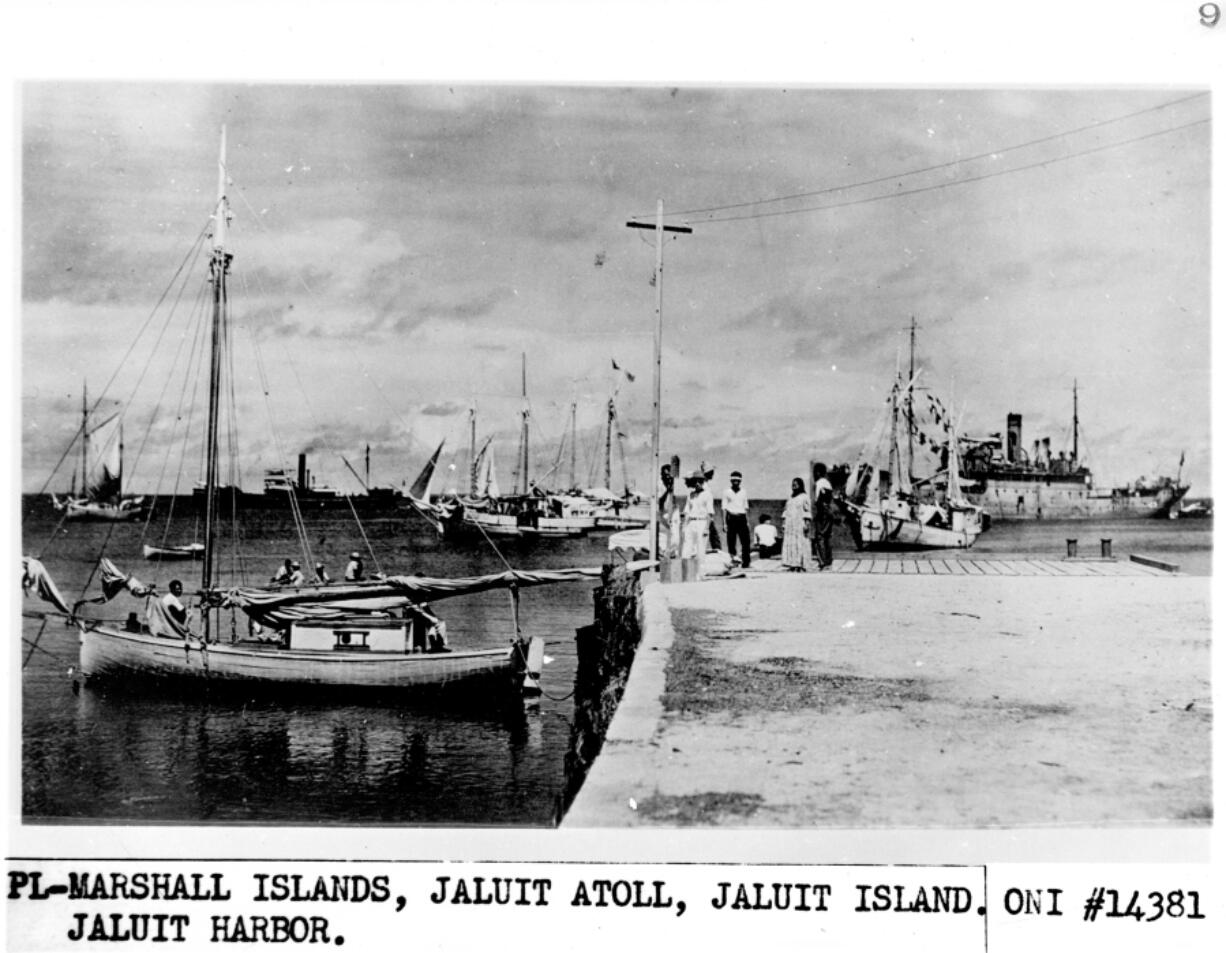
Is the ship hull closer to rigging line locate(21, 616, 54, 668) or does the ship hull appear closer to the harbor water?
the harbor water

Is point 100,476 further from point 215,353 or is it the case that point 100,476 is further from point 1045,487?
point 1045,487

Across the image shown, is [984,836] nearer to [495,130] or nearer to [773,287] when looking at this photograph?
[773,287]

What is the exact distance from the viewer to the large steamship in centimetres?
754

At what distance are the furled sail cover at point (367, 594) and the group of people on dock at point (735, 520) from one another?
0.89m

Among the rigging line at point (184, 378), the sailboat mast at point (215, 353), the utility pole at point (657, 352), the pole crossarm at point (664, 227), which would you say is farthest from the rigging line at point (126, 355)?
the utility pole at point (657, 352)

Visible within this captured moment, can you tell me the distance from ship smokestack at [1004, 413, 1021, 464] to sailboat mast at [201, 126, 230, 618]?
20.1 feet

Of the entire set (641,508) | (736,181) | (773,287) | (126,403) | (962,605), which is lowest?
(962,605)

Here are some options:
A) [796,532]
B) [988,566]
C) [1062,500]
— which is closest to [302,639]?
[796,532]

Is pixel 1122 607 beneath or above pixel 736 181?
beneath

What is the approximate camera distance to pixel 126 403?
7.33 m

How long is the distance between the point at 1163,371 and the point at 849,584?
3.08 meters

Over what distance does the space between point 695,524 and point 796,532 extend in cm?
116

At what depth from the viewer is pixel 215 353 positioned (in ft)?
26.7

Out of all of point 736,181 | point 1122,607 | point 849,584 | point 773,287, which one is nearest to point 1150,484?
point 1122,607
